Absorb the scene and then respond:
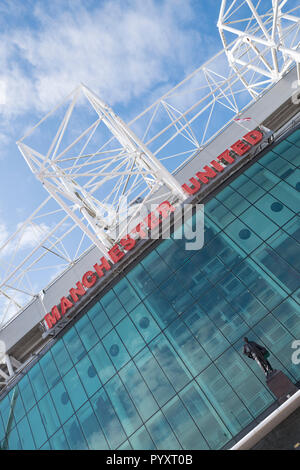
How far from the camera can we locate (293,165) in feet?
90.2

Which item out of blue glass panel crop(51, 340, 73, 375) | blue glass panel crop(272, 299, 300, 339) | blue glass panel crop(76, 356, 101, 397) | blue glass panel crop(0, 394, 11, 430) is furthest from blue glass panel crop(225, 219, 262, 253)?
blue glass panel crop(0, 394, 11, 430)

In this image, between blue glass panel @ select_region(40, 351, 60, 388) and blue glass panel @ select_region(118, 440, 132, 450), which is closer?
blue glass panel @ select_region(118, 440, 132, 450)

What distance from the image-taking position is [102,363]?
26.5 m

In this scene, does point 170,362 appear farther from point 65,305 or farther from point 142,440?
point 65,305

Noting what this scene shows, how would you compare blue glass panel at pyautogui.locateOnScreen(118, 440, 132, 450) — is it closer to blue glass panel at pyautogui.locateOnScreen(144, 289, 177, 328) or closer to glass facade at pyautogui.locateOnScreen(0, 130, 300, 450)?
glass facade at pyautogui.locateOnScreen(0, 130, 300, 450)

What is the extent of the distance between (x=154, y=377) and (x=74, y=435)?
7.42 metres

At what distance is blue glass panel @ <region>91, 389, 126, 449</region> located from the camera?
23.0 m

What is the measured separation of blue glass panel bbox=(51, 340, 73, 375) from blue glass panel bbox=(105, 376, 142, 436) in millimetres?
4953

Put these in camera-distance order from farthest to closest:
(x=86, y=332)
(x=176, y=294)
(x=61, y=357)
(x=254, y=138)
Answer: (x=254, y=138) < (x=61, y=357) < (x=86, y=332) < (x=176, y=294)

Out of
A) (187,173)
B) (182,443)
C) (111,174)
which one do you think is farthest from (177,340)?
(187,173)

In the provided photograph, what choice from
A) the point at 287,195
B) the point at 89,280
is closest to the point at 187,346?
the point at 89,280

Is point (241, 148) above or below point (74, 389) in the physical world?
above

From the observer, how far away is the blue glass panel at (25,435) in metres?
27.3
